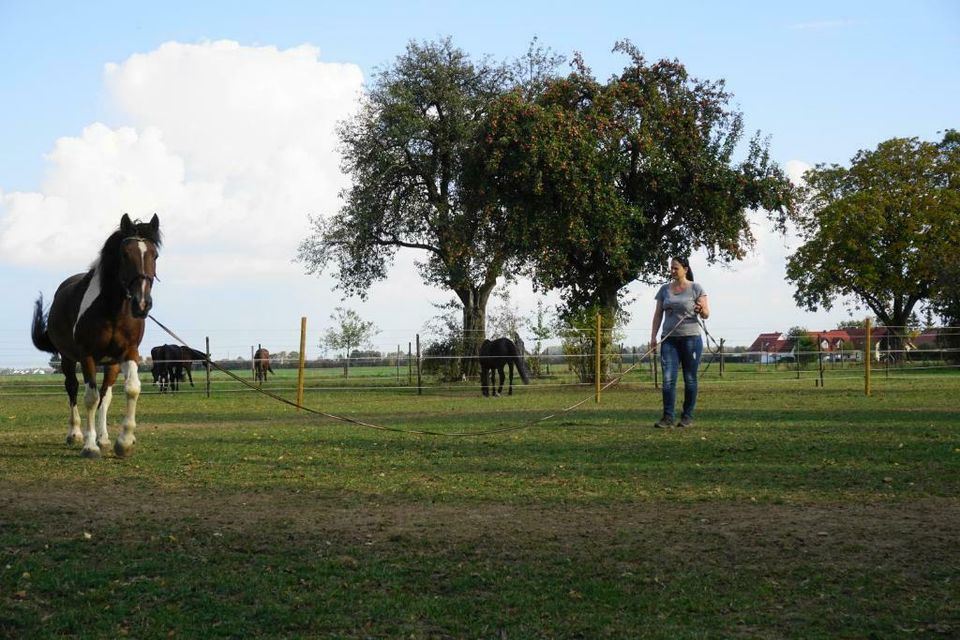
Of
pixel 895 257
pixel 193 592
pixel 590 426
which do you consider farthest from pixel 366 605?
pixel 895 257

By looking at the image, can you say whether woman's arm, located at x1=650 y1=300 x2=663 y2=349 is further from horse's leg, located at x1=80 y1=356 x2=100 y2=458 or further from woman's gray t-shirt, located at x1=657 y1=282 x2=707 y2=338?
horse's leg, located at x1=80 y1=356 x2=100 y2=458

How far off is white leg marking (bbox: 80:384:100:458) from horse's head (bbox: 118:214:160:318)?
1.22 metres

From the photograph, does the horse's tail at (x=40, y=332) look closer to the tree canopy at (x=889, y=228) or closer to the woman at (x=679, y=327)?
the woman at (x=679, y=327)

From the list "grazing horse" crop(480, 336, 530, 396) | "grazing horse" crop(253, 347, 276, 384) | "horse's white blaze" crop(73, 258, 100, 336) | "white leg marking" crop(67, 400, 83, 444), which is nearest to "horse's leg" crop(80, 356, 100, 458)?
"horse's white blaze" crop(73, 258, 100, 336)

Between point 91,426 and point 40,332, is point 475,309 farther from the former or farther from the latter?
point 91,426

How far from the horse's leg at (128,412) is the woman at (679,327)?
226 inches

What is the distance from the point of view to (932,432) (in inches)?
435

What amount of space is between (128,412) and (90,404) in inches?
19.4

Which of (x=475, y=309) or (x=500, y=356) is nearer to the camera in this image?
(x=500, y=356)

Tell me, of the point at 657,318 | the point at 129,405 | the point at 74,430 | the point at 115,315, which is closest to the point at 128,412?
the point at 129,405

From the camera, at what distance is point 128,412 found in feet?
30.4

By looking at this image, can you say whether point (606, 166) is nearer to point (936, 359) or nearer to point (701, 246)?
point (701, 246)

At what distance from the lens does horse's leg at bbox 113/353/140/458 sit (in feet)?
30.2

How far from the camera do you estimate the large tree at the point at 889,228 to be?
50.3 meters
